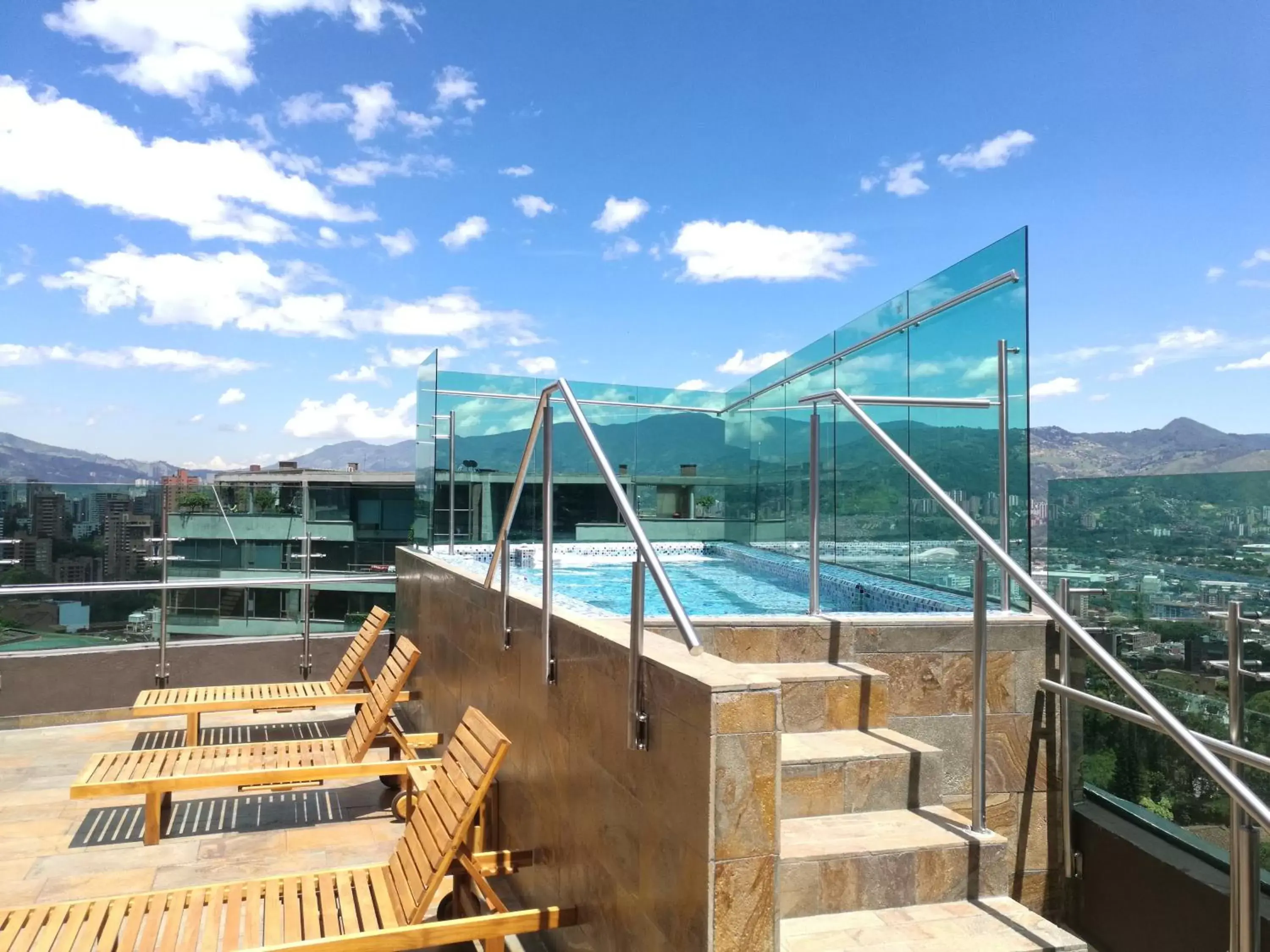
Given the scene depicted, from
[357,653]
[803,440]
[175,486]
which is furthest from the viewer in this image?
[803,440]

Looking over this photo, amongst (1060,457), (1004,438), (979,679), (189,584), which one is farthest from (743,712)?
(189,584)

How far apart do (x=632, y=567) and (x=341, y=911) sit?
5.13 feet

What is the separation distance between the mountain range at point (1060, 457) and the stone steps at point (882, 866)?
1.69 m

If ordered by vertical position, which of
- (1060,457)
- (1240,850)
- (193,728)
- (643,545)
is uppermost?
(1060,457)

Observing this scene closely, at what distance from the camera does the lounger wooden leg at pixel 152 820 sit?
4.64 meters

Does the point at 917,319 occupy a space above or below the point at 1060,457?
above

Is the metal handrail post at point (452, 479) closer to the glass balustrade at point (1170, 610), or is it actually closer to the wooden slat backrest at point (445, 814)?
the wooden slat backrest at point (445, 814)

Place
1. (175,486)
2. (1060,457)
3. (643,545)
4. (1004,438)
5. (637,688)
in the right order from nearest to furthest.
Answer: (637,688), (643,545), (1004,438), (1060,457), (175,486)

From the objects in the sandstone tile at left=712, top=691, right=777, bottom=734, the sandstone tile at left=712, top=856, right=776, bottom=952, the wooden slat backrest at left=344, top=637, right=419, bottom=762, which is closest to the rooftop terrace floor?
the wooden slat backrest at left=344, top=637, right=419, bottom=762

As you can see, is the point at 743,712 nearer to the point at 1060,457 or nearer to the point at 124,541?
the point at 1060,457

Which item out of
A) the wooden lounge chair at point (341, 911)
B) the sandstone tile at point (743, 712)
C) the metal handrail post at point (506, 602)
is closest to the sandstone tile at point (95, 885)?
the wooden lounge chair at point (341, 911)

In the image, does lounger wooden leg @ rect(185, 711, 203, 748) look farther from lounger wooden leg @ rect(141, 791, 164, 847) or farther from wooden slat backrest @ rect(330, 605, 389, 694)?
lounger wooden leg @ rect(141, 791, 164, 847)

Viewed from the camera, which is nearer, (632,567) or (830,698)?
(632,567)

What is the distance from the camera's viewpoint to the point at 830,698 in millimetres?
3498
